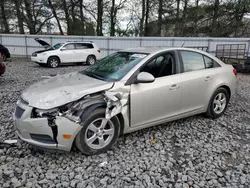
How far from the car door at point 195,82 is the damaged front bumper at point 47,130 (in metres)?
1.91

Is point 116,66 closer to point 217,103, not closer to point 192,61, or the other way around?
point 192,61

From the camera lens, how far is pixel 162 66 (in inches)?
129

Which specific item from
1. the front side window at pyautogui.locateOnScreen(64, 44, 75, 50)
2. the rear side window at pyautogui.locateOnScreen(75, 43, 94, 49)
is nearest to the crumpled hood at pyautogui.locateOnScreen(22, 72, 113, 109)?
the front side window at pyautogui.locateOnScreen(64, 44, 75, 50)

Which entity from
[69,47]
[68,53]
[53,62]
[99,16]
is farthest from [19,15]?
[53,62]

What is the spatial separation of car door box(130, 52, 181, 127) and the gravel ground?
40 cm

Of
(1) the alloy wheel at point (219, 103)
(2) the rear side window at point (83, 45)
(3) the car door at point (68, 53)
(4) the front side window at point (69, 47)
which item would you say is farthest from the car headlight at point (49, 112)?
(2) the rear side window at point (83, 45)

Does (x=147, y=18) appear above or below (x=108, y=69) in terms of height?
above

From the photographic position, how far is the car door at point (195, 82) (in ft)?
11.0

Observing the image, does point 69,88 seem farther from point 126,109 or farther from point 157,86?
point 157,86

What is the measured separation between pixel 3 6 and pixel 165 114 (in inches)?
843

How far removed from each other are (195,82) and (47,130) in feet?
8.18

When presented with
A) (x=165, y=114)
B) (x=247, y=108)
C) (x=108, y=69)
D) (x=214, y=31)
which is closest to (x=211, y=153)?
(x=165, y=114)

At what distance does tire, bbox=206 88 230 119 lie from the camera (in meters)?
3.78

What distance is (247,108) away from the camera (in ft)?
15.3
